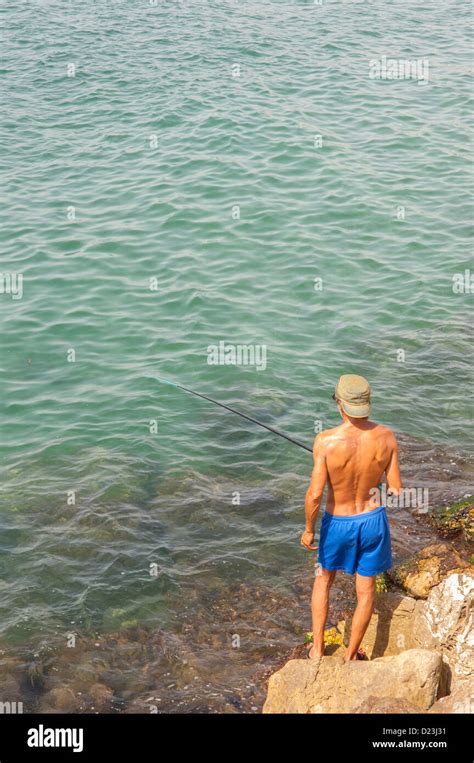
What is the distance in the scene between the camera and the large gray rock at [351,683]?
568 centimetres

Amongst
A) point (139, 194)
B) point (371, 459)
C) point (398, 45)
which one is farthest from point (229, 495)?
point (398, 45)

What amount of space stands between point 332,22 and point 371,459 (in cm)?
2149

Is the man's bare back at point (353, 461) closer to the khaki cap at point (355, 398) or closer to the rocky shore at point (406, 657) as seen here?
the khaki cap at point (355, 398)

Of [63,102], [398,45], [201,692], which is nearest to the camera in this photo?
[201,692]

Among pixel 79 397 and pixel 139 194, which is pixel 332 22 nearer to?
pixel 139 194

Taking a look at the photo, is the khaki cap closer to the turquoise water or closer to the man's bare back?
the man's bare back

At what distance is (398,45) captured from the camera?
23078 mm

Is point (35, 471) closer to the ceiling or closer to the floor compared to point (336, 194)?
closer to the floor

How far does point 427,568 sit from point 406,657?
1.64 metres

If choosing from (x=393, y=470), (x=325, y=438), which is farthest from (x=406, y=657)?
(x=325, y=438)

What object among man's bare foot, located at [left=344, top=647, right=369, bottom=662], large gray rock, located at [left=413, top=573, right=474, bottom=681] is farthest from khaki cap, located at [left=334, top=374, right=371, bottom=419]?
man's bare foot, located at [left=344, top=647, right=369, bottom=662]

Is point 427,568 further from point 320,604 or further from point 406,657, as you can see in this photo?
point 406,657

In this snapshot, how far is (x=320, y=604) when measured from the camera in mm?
6488

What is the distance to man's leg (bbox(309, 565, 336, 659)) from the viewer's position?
6457 millimetres
